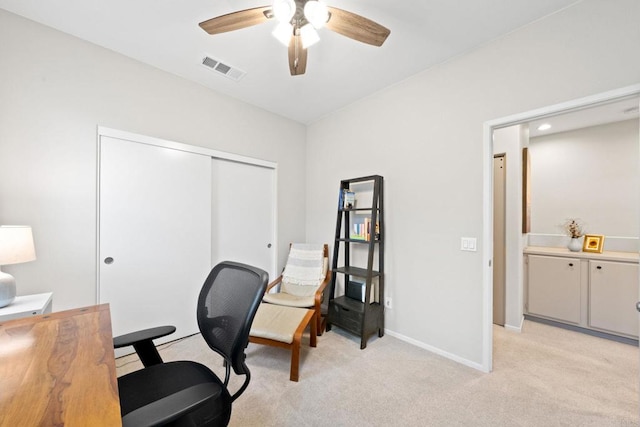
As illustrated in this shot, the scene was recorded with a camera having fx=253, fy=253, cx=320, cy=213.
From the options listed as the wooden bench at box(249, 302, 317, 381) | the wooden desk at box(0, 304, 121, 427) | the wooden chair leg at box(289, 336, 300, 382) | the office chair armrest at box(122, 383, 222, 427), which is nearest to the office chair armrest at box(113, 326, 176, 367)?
the wooden desk at box(0, 304, 121, 427)

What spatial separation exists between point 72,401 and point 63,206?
1.95m

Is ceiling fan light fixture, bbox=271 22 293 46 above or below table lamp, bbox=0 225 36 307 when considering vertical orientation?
above

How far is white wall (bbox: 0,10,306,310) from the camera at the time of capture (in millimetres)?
1815

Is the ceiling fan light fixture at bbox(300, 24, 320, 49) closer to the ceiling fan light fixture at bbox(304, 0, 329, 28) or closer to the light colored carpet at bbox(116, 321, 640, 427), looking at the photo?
A: the ceiling fan light fixture at bbox(304, 0, 329, 28)

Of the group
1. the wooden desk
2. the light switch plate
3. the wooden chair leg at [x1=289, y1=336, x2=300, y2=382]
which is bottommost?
the wooden chair leg at [x1=289, y1=336, x2=300, y2=382]

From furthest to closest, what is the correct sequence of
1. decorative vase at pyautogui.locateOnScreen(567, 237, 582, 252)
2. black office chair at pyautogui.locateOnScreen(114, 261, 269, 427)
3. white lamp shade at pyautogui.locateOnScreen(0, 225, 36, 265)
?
decorative vase at pyautogui.locateOnScreen(567, 237, 582, 252) → white lamp shade at pyautogui.locateOnScreen(0, 225, 36, 265) → black office chair at pyautogui.locateOnScreen(114, 261, 269, 427)

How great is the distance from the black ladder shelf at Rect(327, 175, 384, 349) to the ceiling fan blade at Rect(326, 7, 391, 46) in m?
1.29

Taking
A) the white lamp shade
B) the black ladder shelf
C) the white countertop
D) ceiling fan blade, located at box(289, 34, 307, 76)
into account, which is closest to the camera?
the white lamp shade

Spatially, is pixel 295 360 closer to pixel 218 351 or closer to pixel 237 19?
pixel 218 351

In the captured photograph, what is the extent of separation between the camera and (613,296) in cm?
262

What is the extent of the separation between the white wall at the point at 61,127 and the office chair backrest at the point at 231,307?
59.6 inches

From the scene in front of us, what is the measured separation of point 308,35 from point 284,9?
0.74 feet

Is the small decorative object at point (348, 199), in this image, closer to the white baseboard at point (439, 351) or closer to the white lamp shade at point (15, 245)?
the white baseboard at point (439, 351)

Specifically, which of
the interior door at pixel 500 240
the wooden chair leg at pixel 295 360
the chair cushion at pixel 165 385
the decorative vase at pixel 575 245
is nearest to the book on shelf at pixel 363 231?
the wooden chair leg at pixel 295 360
